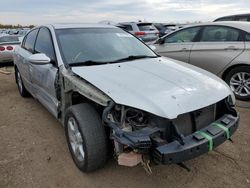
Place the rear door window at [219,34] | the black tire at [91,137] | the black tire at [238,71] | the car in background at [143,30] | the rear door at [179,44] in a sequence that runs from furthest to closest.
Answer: the car in background at [143,30]
the rear door at [179,44]
the rear door window at [219,34]
the black tire at [238,71]
the black tire at [91,137]

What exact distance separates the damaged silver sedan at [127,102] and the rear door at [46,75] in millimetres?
16

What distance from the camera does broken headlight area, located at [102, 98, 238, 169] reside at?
2.18 m

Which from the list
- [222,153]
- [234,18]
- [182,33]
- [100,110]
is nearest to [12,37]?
[182,33]

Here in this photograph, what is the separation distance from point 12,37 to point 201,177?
1088 centimetres

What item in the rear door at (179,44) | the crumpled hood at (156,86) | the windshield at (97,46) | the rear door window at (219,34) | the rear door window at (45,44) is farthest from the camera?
the rear door at (179,44)

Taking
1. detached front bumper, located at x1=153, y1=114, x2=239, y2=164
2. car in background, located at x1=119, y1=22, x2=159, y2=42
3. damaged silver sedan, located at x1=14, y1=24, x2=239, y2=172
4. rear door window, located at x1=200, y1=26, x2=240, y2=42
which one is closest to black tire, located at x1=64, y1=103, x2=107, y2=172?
damaged silver sedan, located at x1=14, y1=24, x2=239, y2=172

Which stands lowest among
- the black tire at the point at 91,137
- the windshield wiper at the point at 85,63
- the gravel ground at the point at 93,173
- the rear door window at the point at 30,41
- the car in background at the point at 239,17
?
the gravel ground at the point at 93,173

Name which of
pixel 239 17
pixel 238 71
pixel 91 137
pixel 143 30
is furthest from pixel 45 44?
pixel 143 30

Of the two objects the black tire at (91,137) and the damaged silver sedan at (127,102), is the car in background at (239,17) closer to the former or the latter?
the damaged silver sedan at (127,102)

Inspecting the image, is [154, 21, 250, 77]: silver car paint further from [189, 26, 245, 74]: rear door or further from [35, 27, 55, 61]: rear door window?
[35, 27, 55, 61]: rear door window

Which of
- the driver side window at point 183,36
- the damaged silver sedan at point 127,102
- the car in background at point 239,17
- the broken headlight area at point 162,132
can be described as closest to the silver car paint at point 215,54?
the driver side window at point 183,36

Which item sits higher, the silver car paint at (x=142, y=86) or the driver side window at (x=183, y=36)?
the driver side window at (x=183, y=36)

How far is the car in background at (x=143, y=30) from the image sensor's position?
39.3 feet

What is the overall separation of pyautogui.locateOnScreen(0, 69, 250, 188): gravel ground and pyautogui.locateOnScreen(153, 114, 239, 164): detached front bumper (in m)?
0.56
